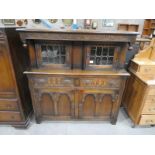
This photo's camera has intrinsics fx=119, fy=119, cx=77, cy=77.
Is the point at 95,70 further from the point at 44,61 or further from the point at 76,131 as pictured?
the point at 76,131

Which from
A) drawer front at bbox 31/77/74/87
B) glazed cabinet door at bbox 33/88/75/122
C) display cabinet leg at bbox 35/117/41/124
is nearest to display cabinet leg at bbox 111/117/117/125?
glazed cabinet door at bbox 33/88/75/122

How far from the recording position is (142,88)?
1631 mm

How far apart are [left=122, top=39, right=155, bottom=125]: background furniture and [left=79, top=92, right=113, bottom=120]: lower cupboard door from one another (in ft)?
1.29

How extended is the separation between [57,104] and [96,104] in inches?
22.8

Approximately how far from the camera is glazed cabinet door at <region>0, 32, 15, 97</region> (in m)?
1.34

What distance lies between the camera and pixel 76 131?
180cm

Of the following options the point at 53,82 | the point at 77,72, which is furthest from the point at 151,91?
the point at 53,82

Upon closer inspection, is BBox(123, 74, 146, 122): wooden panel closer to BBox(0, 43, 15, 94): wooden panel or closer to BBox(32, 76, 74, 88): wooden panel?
BBox(32, 76, 74, 88): wooden panel

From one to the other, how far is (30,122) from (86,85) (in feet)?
3.69

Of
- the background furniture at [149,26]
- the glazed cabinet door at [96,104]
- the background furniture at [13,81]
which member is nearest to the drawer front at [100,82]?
the glazed cabinet door at [96,104]

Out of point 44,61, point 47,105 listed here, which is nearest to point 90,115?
point 47,105

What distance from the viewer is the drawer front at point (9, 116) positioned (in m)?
1.69

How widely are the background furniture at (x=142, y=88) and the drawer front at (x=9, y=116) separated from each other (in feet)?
5.68

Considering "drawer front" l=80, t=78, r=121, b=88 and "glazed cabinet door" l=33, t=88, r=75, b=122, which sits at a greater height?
"drawer front" l=80, t=78, r=121, b=88
